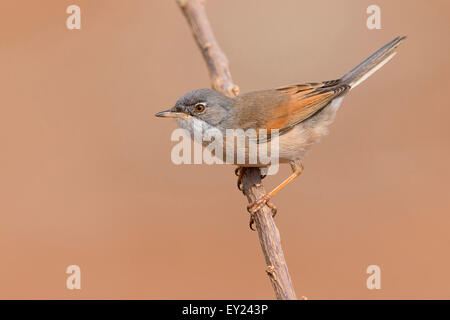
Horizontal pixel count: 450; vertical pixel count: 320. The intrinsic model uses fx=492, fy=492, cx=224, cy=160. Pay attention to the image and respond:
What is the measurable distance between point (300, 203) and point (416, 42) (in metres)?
4.10

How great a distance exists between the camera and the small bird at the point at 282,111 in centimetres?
442

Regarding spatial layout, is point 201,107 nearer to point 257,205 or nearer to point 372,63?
point 257,205

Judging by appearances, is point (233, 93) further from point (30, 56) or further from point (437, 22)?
point (437, 22)

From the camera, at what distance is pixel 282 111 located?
4625 millimetres

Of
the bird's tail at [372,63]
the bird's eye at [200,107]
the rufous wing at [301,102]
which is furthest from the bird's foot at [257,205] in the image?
the bird's tail at [372,63]

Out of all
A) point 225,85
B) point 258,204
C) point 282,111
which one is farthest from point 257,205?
point 225,85

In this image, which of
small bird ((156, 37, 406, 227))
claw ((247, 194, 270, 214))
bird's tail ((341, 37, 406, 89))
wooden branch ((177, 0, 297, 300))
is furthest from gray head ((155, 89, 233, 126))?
bird's tail ((341, 37, 406, 89))

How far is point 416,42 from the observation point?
9.07 m

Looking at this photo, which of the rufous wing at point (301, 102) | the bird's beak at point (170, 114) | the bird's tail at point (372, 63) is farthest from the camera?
the bird's tail at point (372, 63)

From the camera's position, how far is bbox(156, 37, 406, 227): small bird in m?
4.42

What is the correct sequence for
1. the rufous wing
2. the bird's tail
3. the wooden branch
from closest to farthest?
1. the wooden branch
2. the rufous wing
3. the bird's tail

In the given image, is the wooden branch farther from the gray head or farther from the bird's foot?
the gray head

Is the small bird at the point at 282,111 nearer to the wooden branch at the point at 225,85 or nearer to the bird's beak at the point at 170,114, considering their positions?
the bird's beak at the point at 170,114

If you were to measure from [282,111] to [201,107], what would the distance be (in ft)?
2.57
